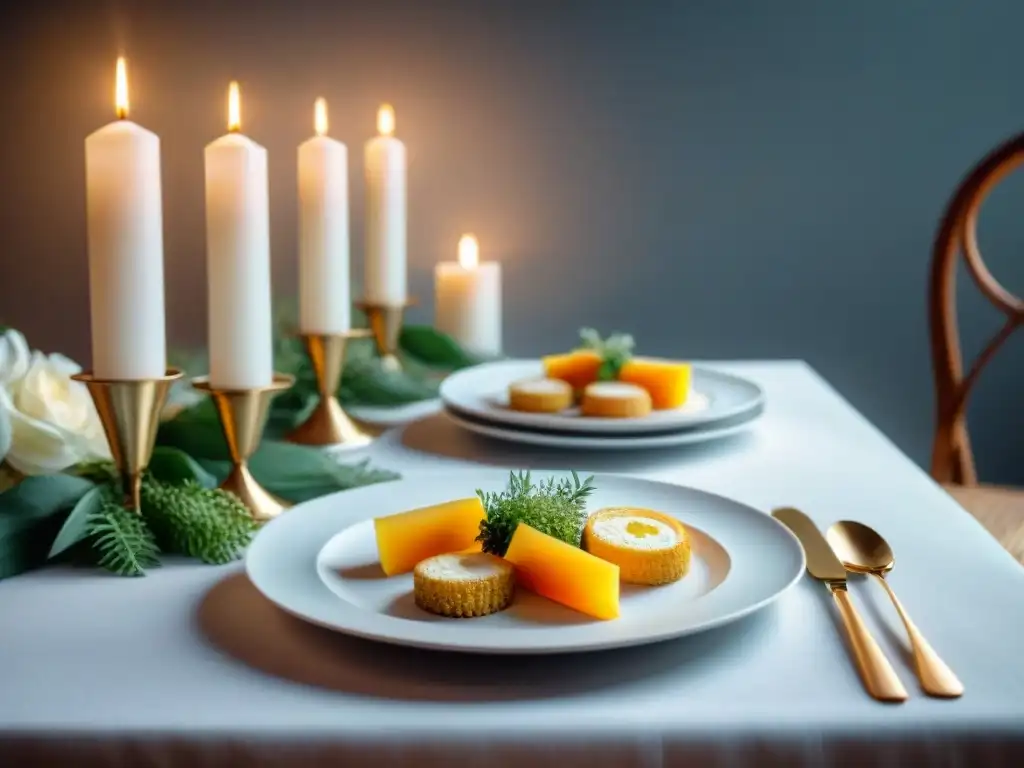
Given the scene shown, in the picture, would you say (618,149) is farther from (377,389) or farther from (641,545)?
(641,545)

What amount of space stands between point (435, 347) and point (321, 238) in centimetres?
42

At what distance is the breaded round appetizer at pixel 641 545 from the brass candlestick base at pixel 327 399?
0.53 meters

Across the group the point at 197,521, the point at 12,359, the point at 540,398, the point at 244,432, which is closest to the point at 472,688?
the point at 197,521

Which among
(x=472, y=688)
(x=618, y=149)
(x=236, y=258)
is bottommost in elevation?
(x=472, y=688)

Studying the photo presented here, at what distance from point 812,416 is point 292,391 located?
674mm

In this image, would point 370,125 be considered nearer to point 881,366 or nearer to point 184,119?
point 184,119

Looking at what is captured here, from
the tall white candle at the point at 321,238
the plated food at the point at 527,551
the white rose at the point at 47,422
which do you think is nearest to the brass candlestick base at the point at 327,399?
the tall white candle at the point at 321,238

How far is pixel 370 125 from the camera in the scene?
2.62m

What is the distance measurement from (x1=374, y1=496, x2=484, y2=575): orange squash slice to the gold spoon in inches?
11.3

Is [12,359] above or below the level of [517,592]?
above

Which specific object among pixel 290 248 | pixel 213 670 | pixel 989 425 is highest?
pixel 290 248

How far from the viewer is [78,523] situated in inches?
32.4

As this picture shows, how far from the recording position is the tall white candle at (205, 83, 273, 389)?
0.95 m

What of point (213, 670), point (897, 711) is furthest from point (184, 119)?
point (897, 711)
